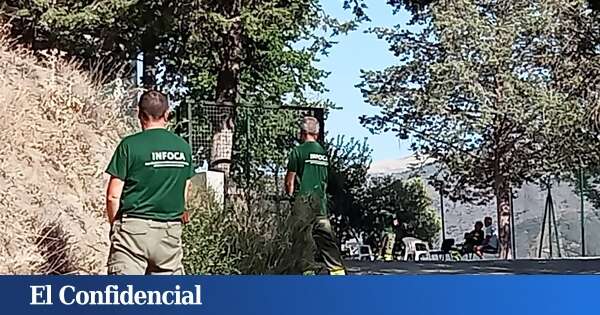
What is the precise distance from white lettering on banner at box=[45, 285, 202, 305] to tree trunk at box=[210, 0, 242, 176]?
5.86 meters

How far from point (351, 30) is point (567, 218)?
5033 millimetres

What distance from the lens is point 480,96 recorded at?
20344 millimetres

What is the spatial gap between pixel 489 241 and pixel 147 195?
529 inches

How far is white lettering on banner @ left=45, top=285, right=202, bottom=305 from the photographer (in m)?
3.51

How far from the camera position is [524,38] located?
68.1ft

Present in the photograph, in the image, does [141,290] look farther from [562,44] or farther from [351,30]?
[562,44]

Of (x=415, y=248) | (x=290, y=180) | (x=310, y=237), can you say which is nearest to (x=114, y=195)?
(x=290, y=180)

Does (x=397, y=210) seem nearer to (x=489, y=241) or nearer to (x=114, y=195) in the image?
(x=489, y=241)

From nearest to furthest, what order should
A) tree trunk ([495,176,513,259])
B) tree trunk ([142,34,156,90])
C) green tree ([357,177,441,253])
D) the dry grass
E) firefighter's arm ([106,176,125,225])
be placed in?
firefighter's arm ([106,176,125,225])
the dry grass
tree trunk ([142,34,156,90])
tree trunk ([495,176,513,259])
green tree ([357,177,441,253])

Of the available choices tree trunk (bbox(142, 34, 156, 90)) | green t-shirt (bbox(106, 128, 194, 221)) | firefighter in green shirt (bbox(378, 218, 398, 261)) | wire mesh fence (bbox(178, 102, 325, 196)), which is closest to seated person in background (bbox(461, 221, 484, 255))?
firefighter in green shirt (bbox(378, 218, 398, 261))

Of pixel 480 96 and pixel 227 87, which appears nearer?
pixel 227 87

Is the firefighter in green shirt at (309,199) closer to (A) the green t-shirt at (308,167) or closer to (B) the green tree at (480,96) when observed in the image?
(A) the green t-shirt at (308,167)

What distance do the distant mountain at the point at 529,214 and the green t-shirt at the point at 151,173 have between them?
12263mm

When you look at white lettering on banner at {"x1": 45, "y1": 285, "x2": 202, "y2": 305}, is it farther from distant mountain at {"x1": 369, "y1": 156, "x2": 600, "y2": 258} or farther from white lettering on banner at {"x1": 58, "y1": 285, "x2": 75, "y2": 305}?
distant mountain at {"x1": 369, "y1": 156, "x2": 600, "y2": 258}
